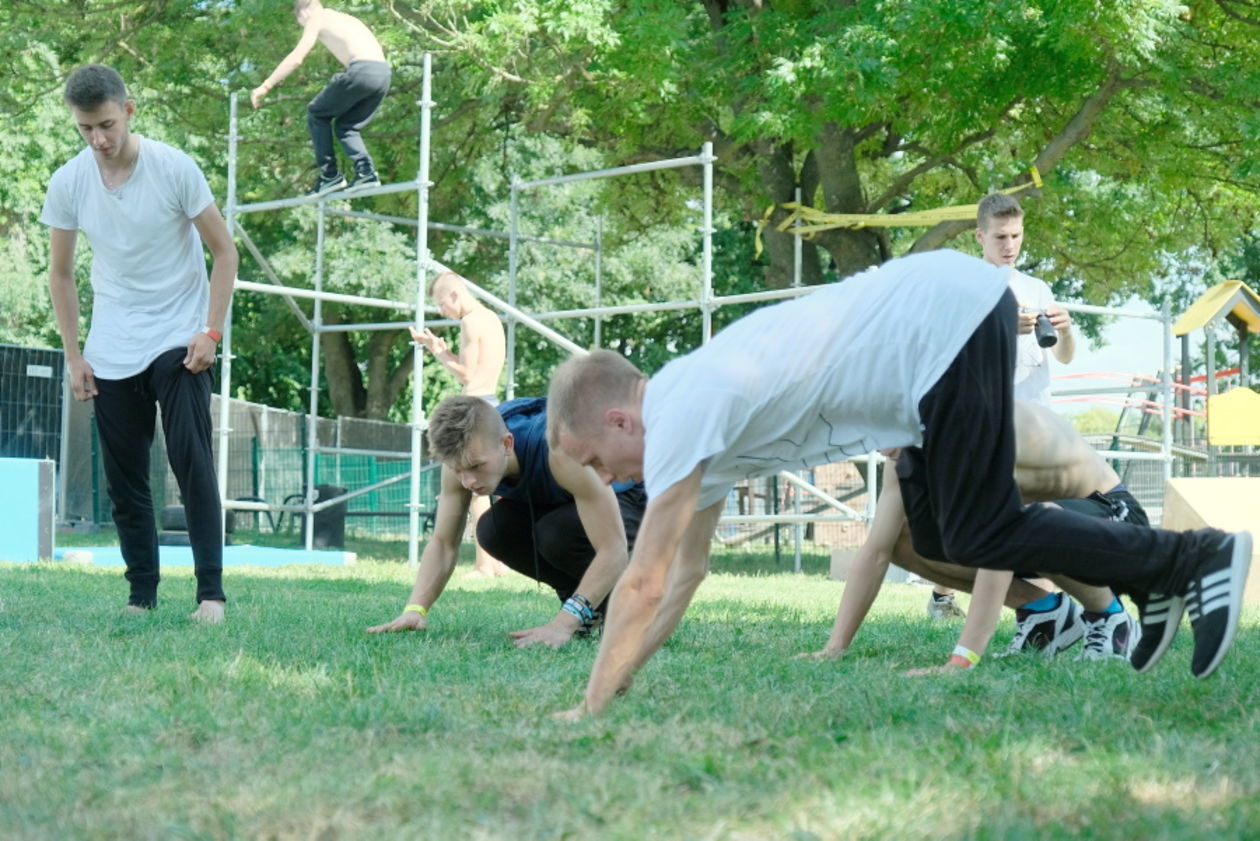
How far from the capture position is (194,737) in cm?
327

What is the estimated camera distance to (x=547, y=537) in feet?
17.9

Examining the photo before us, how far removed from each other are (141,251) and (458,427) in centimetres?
179

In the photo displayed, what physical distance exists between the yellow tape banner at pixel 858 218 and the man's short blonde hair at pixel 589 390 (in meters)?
10.0

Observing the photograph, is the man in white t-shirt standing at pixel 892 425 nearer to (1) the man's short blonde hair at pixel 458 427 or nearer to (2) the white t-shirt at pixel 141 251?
(1) the man's short blonde hair at pixel 458 427

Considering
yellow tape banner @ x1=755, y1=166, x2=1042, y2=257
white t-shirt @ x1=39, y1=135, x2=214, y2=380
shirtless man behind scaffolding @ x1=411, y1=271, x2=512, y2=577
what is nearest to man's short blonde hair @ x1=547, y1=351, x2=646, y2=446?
white t-shirt @ x1=39, y1=135, x2=214, y2=380

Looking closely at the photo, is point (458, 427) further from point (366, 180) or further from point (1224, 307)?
point (1224, 307)

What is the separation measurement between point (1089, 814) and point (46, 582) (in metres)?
6.73

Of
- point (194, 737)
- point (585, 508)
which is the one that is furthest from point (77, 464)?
point (194, 737)

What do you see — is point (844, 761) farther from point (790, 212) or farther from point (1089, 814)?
point (790, 212)

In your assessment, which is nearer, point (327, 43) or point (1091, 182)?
point (327, 43)

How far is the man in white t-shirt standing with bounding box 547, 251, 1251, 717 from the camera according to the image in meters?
3.32

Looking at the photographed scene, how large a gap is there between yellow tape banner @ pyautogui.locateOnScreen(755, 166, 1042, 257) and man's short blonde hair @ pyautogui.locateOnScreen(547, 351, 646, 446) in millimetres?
10038

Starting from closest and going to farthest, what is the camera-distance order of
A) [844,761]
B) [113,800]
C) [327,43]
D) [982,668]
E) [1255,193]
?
[113,800] → [844,761] → [982,668] → [327,43] → [1255,193]

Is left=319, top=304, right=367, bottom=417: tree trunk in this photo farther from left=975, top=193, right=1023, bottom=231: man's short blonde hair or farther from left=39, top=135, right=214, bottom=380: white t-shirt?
left=975, top=193, right=1023, bottom=231: man's short blonde hair
